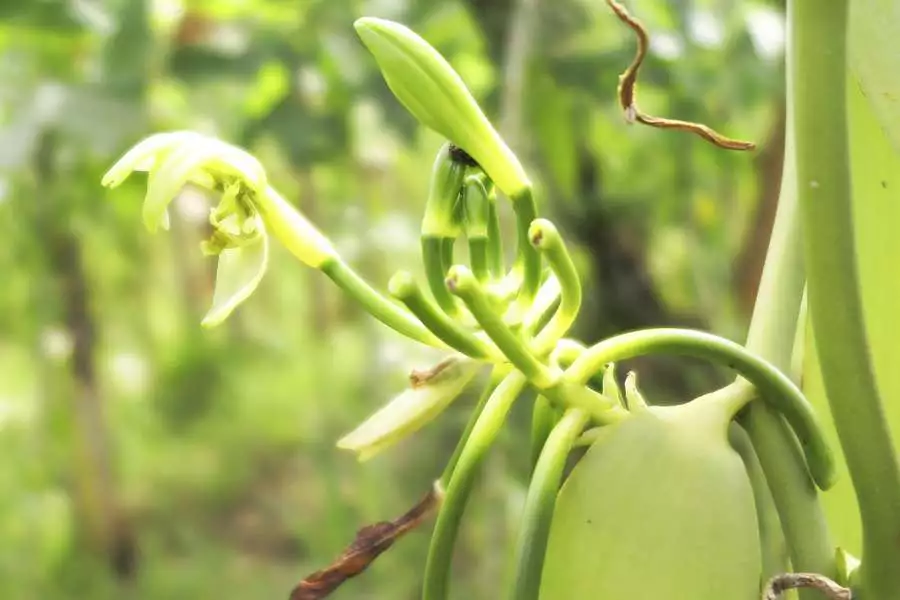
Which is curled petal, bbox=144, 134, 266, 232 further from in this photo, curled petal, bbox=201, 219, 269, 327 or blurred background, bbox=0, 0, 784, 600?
blurred background, bbox=0, 0, 784, 600

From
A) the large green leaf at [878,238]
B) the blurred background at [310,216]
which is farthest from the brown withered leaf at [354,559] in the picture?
the blurred background at [310,216]

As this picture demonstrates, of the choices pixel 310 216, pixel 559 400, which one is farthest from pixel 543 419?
pixel 310 216

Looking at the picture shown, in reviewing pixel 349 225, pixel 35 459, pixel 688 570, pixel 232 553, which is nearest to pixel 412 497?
pixel 349 225

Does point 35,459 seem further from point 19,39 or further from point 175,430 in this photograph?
point 19,39

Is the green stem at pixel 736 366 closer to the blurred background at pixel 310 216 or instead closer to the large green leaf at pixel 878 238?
the large green leaf at pixel 878 238

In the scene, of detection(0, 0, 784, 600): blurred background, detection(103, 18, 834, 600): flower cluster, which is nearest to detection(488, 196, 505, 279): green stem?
detection(103, 18, 834, 600): flower cluster

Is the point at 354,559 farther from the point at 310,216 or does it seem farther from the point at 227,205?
the point at 310,216
